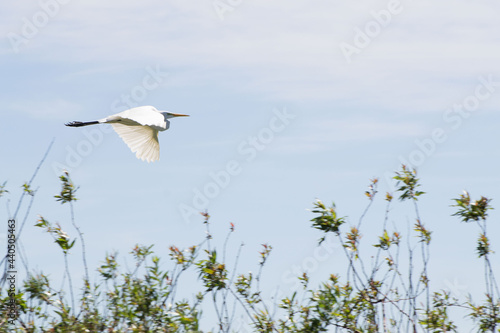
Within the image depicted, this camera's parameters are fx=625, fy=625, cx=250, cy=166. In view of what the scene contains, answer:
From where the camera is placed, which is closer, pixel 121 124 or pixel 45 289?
pixel 45 289

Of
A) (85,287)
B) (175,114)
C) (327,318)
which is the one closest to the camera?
(327,318)

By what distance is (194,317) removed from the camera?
4027mm

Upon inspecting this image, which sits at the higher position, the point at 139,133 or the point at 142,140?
the point at 139,133

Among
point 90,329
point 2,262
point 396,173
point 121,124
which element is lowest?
point 90,329

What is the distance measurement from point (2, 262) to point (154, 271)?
101 centimetres

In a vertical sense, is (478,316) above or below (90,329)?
above

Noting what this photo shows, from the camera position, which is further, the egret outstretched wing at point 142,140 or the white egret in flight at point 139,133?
the egret outstretched wing at point 142,140

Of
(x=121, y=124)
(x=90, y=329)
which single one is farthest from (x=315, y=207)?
(x=121, y=124)

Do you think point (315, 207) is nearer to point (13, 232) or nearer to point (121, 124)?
point (13, 232)

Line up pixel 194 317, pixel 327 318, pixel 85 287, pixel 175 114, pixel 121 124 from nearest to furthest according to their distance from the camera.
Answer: pixel 194 317 → pixel 327 318 → pixel 85 287 → pixel 121 124 → pixel 175 114

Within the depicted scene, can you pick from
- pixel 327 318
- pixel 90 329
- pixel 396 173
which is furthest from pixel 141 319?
pixel 396 173

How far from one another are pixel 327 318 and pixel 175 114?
6374 mm

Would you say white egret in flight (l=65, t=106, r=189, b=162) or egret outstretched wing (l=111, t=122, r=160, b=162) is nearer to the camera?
white egret in flight (l=65, t=106, r=189, b=162)

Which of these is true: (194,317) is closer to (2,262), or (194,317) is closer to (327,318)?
(327,318)
